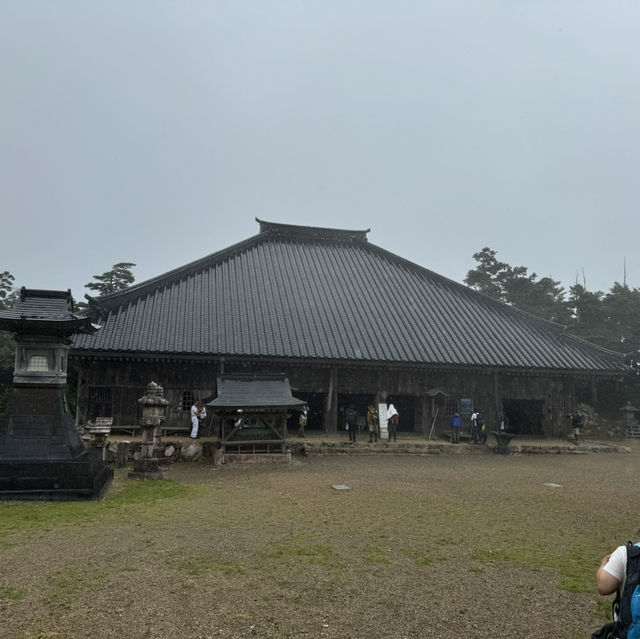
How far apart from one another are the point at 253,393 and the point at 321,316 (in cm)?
741

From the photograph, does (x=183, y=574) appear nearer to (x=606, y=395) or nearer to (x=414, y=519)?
(x=414, y=519)

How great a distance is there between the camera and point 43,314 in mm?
11094

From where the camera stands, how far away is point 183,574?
603cm

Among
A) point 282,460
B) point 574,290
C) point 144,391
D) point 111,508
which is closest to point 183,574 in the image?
point 111,508

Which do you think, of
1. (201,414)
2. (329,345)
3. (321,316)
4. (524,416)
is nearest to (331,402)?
(329,345)

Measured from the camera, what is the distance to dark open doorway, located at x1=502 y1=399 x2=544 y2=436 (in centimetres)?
2473

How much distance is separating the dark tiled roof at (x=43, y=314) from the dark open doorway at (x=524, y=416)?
20.3 m

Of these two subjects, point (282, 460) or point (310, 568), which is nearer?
point (310, 568)

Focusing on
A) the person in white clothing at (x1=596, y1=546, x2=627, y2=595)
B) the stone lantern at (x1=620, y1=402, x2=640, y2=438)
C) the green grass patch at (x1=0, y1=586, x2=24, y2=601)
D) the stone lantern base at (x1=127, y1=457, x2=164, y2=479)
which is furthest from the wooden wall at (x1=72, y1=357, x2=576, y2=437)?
the person in white clothing at (x1=596, y1=546, x2=627, y2=595)

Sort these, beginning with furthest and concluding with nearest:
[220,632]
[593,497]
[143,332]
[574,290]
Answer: [574,290] → [143,332] → [593,497] → [220,632]

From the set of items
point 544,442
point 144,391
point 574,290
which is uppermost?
point 574,290

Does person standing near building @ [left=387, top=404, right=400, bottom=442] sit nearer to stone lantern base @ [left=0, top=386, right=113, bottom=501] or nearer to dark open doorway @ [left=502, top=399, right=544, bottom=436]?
dark open doorway @ [left=502, top=399, right=544, bottom=436]

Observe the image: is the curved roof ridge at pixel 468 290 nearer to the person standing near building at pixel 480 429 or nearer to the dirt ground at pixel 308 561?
the person standing near building at pixel 480 429

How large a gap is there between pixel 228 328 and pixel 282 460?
7054 millimetres
